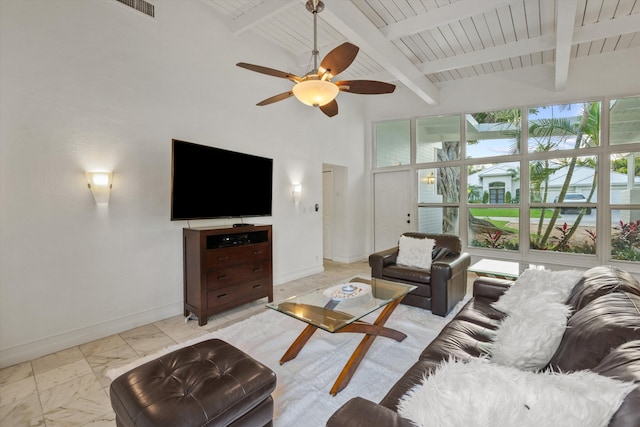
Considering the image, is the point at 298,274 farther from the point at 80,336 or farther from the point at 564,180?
the point at 564,180

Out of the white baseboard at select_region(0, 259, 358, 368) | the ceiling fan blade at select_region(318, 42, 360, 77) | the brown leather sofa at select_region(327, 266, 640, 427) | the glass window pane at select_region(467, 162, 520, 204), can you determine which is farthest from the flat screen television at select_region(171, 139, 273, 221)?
the glass window pane at select_region(467, 162, 520, 204)

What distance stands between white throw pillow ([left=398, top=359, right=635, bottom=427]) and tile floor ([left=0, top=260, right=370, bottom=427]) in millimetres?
1900

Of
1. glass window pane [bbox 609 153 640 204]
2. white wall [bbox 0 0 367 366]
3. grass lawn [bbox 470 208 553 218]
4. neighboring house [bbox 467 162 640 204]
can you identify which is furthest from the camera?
grass lawn [bbox 470 208 553 218]

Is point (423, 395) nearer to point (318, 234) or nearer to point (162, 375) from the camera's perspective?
point (162, 375)

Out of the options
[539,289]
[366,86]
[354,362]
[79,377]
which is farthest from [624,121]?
[79,377]

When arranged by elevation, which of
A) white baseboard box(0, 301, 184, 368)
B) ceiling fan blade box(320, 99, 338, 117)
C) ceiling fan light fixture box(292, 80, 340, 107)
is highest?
ceiling fan blade box(320, 99, 338, 117)

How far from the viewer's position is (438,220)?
5902 mm

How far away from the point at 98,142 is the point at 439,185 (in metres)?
5.44

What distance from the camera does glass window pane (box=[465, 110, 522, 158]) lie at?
519 cm

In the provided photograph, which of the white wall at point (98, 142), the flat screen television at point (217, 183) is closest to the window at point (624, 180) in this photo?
the flat screen television at point (217, 183)

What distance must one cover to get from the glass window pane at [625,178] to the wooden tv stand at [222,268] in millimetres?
5282

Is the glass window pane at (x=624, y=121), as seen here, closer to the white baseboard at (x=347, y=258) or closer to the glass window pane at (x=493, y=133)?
the glass window pane at (x=493, y=133)

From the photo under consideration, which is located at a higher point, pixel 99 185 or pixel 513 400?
pixel 99 185

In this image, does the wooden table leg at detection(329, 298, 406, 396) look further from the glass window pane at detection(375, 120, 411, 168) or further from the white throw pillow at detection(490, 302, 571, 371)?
the glass window pane at detection(375, 120, 411, 168)
